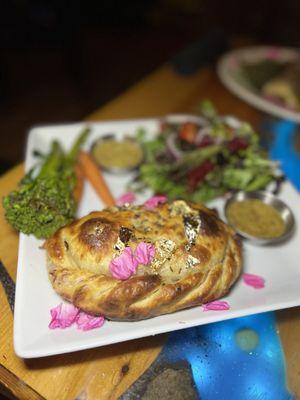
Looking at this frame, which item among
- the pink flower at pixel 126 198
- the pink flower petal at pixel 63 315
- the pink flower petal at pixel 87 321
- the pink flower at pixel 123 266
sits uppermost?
the pink flower at pixel 123 266

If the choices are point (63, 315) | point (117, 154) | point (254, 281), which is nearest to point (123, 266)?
point (63, 315)

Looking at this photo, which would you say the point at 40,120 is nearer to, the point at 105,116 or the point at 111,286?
the point at 105,116

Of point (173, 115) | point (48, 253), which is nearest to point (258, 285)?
point (48, 253)

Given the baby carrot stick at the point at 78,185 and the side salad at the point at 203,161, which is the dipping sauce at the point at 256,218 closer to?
the side salad at the point at 203,161

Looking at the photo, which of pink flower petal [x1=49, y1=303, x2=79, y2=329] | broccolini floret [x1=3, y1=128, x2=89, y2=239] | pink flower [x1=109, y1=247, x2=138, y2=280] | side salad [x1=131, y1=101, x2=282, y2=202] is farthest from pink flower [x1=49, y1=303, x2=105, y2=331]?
side salad [x1=131, y1=101, x2=282, y2=202]

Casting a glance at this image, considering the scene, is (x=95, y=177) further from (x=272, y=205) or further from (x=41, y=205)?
(x=272, y=205)

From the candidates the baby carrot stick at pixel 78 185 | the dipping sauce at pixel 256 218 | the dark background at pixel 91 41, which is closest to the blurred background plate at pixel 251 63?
the dark background at pixel 91 41
